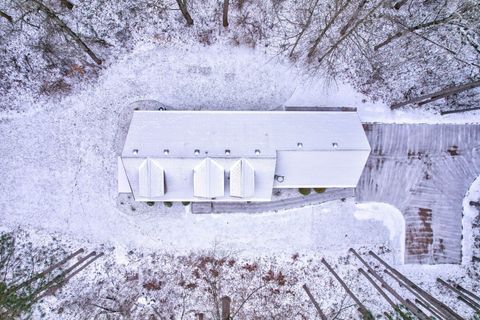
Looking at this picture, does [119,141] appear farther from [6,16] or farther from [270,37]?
[270,37]

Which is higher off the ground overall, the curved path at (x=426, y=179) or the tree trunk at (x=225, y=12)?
the tree trunk at (x=225, y=12)

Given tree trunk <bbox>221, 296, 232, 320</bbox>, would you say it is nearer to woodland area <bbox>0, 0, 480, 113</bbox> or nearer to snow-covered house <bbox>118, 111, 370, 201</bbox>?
snow-covered house <bbox>118, 111, 370, 201</bbox>

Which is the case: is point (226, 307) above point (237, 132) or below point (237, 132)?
below

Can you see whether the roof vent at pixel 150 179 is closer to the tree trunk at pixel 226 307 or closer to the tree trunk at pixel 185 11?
the tree trunk at pixel 226 307

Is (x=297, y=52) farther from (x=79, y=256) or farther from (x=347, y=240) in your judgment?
(x=79, y=256)

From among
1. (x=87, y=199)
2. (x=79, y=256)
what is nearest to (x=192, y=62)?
(x=87, y=199)

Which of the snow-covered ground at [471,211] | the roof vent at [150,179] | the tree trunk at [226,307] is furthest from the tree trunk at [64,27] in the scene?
the snow-covered ground at [471,211]

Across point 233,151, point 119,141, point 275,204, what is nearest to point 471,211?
A: point 275,204
